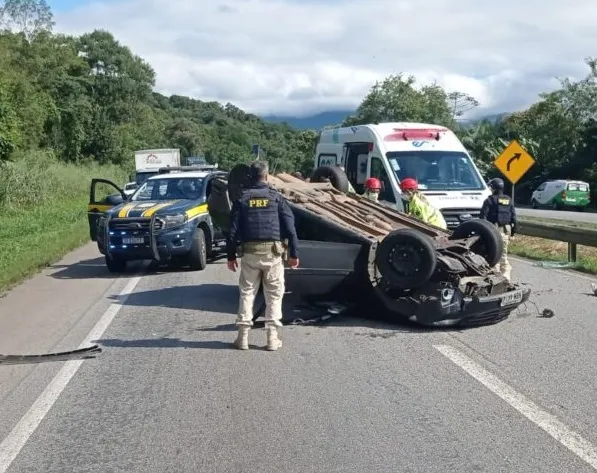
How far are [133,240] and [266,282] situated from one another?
6.66m

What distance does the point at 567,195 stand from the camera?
42.5 meters

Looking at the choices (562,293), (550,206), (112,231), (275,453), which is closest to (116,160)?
(550,206)

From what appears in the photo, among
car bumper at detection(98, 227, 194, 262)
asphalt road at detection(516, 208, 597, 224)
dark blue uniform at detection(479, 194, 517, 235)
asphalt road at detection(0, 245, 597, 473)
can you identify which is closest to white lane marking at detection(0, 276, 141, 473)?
asphalt road at detection(0, 245, 597, 473)

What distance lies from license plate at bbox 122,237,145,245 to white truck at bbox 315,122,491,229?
5012 millimetres

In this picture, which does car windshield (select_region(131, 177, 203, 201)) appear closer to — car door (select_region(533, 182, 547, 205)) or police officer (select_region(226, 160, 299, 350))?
police officer (select_region(226, 160, 299, 350))

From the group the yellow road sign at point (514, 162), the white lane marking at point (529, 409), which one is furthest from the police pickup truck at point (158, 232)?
the yellow road sign at point (514, 162)

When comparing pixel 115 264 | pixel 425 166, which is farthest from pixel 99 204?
pixel 425 166

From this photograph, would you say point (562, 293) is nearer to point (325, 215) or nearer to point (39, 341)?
point (325, 215)

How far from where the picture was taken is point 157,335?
369 inches

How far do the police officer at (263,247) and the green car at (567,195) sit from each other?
36727 mm

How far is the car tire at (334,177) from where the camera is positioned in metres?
13.6

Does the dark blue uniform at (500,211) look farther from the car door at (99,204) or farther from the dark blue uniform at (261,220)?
the car door at (99,204)

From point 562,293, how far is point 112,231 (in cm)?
772

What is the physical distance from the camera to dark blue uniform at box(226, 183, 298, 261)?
27.6 feet
